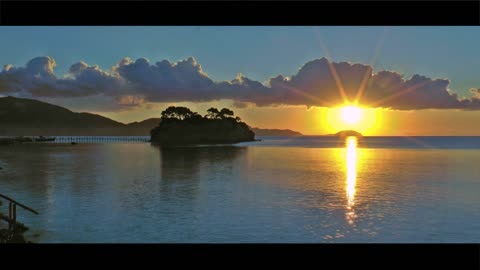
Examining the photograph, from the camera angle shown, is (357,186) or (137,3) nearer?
(137,3)

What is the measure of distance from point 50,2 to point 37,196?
3106 centimetres

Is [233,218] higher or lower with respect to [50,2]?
lower

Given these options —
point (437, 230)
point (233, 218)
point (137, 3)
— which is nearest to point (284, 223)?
point (233, 218)

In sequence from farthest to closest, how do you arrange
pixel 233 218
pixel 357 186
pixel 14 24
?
pixel 357 186 < pixel 233 218 < pixel 14 24

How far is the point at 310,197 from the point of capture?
112 feet

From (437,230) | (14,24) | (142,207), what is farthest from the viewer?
(142,207)

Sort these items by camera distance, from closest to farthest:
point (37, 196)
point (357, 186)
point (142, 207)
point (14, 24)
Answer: point (14, 24) < point (142, 207) < point (37, 196) < point (357, 186)

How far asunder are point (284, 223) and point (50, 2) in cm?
1995
